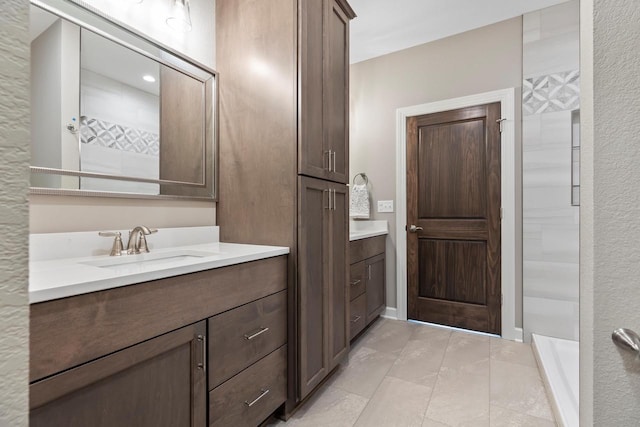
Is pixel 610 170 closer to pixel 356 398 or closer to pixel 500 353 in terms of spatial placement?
pixel 356 398

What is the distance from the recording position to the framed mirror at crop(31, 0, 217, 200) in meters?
1.10

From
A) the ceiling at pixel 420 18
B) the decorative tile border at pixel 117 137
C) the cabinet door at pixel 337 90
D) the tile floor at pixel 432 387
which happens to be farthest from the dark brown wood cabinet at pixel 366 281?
Result: the ceiling at pixel 420 18

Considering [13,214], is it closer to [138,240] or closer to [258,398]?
[138,240]

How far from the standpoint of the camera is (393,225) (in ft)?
9.53

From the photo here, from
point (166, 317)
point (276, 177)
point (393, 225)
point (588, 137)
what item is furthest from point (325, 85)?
point (393, 225)

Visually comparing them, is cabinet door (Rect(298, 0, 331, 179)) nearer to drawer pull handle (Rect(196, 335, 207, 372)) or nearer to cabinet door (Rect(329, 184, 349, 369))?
cabinet door (Rect(329, 184, 349, 369))

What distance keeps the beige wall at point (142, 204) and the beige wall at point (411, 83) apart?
1.74 m

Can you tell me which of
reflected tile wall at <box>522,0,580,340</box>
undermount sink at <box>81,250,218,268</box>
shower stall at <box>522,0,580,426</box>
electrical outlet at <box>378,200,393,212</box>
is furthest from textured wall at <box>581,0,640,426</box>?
electrical outlet at <box>378,200,393,212</box>

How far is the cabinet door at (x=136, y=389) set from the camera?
70 cm

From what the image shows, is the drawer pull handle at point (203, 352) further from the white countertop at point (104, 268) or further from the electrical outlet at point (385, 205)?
the electrical outlet at point (385, 205)

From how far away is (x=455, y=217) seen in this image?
264 centimetres

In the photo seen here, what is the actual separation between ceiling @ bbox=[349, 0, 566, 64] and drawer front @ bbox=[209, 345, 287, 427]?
2521 millimetres

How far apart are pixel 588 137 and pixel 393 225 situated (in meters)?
2.18

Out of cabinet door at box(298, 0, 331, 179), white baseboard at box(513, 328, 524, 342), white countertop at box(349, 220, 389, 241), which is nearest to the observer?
cabinet door at box(298, 0, 331, 179)
